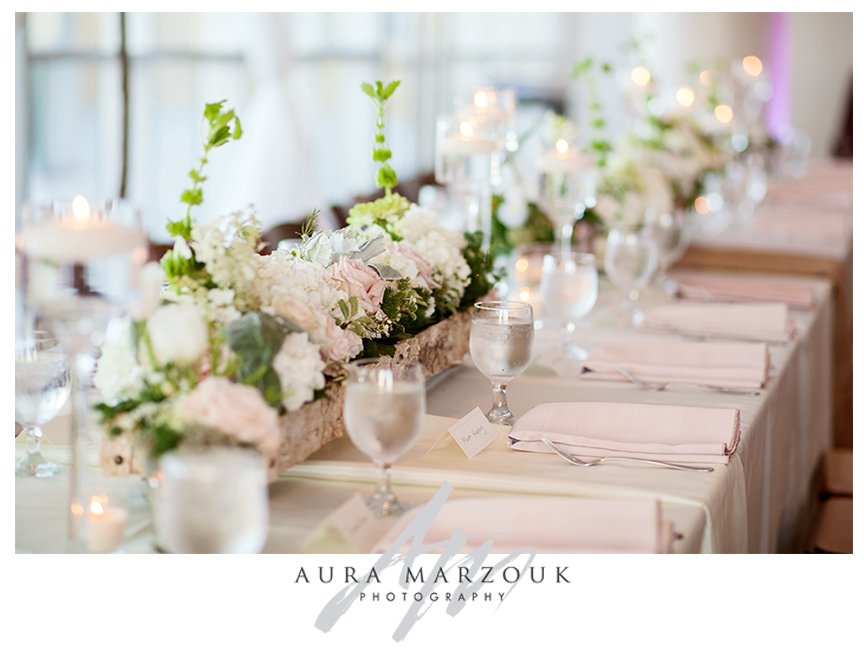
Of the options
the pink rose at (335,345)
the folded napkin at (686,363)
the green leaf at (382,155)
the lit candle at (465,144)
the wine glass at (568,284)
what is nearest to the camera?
the pink rose at (335,345)

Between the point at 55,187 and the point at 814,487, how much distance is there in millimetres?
3301

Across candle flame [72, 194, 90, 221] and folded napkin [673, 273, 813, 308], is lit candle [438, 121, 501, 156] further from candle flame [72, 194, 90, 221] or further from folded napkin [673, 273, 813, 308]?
candle flame [72, 194, 90, 221]

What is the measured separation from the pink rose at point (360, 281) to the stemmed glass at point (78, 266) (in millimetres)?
434

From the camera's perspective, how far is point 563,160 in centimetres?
282

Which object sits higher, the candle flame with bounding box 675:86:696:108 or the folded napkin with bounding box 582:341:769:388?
the candle flame with bounding box 675:86:696:108

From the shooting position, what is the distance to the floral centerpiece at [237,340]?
46.2 inches

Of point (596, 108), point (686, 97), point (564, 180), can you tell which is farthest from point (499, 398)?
point (686, 97)

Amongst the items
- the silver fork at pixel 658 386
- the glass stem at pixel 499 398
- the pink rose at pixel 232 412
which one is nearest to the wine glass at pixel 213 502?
the pink rose at pixel 232 412

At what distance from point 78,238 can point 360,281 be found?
0.53 m

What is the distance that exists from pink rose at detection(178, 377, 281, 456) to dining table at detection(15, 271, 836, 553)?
144 mm

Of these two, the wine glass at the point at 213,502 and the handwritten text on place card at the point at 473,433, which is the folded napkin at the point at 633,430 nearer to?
the handwritten text on place card at the point at 473,433

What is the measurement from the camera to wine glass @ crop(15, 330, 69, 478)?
146 centimetres

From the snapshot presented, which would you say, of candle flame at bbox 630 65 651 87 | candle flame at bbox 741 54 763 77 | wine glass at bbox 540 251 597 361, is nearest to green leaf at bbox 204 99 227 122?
wine glass at bbox 540 251 597 361
